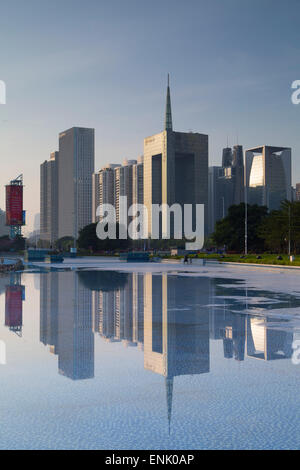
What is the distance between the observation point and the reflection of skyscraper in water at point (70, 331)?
8.07m

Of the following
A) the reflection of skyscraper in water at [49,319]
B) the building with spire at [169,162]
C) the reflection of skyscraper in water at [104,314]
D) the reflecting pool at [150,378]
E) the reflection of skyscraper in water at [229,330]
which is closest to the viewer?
the reflecting pool at [150,378]

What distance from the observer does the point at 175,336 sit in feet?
34.4

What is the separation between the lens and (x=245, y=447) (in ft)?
15.6

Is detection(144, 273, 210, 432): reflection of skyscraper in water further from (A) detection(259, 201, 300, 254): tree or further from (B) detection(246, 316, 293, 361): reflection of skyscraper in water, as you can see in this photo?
(A) detection(259, 201, 300, 254): tree

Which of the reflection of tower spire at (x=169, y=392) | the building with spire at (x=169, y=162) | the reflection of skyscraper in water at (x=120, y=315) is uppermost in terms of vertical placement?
the building with spire at (x=169, y=162)

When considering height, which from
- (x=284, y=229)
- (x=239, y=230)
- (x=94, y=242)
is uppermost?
(x=239, y=230)

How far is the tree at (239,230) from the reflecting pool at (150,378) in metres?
65.8

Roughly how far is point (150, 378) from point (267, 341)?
3541 mm

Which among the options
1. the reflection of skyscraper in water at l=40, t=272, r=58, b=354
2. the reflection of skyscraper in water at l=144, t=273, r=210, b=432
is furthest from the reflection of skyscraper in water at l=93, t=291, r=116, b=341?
the reflection of skyscraper in water at l=40, t=272, r=58, b=354

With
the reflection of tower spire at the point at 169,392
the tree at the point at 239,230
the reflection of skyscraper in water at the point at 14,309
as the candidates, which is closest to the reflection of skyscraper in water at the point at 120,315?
the reflection of skyscraper in water at the point at 14,309

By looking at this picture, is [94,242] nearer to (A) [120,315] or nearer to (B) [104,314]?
(B) [104,314]

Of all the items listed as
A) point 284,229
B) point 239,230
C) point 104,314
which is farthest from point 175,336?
point 239,230

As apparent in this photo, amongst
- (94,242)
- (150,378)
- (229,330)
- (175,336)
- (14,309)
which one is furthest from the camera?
(94,242)

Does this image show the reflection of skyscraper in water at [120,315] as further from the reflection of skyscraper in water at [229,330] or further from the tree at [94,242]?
the tree at [94,242]
